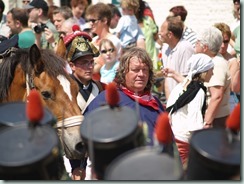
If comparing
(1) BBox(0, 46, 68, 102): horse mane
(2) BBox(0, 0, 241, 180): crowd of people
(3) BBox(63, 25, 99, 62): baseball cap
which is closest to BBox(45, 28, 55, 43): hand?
(2) BBox(0, 0, 241, 180): crowd of people

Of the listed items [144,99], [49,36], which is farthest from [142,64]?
[49,36]

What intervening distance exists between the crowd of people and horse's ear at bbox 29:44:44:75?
15.7 inches

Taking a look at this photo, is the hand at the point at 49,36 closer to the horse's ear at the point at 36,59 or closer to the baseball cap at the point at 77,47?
the baseball cap at the point at 77,47

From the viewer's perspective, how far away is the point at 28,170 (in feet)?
9.84

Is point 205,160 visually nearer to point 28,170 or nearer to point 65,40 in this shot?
point 28,170

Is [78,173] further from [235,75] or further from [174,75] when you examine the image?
[235,75]

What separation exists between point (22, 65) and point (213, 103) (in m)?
2.11

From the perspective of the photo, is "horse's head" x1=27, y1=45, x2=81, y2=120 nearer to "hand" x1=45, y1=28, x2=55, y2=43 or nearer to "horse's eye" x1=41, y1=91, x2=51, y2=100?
"horse's eye" x1=41, y1=91, x2=51, y2=100

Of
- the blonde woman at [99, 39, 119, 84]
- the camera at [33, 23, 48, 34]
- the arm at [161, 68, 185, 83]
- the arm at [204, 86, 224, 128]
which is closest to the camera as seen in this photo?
the arm at [204, 86, 224, 128]

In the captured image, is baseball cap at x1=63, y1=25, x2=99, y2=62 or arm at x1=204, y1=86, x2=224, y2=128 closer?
baseball cap at x1=63, y1=25, x2=99, y2=62

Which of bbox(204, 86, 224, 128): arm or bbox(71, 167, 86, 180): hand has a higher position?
bbox(71, 167, 86, 180): hand

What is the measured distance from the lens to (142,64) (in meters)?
5.37

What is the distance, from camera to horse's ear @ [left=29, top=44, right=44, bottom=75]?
5.45 meters

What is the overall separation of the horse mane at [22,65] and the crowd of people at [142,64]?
10.7 inches
